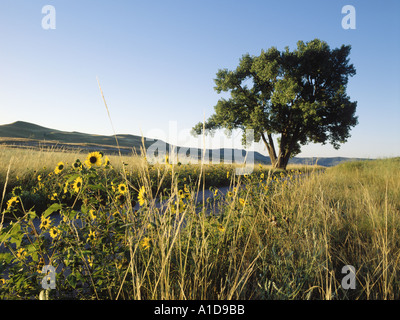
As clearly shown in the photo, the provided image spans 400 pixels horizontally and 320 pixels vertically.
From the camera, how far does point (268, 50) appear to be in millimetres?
17078

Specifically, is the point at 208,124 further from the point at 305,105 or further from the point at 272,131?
the point at 305,105

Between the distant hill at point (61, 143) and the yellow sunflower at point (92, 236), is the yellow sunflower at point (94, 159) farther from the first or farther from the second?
the distant hill at point (61, 143)

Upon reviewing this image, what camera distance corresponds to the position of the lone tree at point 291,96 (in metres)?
16.2

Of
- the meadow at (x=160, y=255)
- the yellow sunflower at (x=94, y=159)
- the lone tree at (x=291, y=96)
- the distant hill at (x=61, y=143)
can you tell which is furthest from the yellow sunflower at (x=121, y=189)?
the lone tree at (x=291, y=96)

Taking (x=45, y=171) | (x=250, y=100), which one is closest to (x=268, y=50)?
(x=250, y=100)

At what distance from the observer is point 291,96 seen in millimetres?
14766

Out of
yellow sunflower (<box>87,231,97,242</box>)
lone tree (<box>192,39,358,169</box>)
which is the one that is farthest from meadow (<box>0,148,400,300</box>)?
lone tree (<box>192,39,358,169</box>)

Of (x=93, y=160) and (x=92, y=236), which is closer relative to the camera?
(x=92, y=236)

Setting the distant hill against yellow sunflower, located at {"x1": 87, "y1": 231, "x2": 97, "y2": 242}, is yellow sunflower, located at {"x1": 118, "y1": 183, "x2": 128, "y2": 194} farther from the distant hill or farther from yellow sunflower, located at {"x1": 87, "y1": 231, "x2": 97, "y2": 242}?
the distant hill

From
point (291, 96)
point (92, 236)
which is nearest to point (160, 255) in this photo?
point (92, 236)

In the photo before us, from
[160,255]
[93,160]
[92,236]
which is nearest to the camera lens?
[160,255]

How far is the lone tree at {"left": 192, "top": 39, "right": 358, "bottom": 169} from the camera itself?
16.2 meters

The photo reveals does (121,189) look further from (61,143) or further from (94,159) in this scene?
(61,143)

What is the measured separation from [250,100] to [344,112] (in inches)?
276
